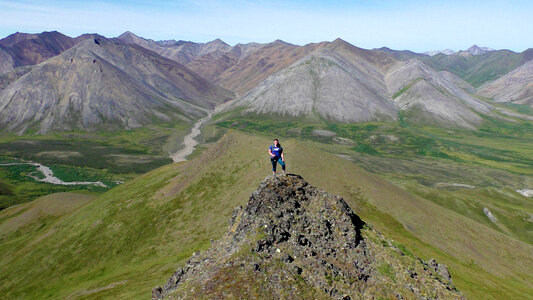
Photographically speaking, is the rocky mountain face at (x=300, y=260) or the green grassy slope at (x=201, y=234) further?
the green grassy slope at (x=201, y=234)

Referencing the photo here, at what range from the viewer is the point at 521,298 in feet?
159

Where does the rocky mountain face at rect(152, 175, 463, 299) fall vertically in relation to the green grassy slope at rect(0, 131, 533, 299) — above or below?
above

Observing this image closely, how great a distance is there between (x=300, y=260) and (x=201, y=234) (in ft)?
127

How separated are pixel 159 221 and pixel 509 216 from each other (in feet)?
373

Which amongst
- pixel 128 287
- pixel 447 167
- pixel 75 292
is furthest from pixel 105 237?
pixel 447 167

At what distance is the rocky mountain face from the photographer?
2661cm

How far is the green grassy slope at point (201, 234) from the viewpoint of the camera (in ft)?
182

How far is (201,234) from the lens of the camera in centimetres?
6309

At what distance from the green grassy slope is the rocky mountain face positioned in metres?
19.8

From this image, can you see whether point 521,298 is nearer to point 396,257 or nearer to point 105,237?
point 396,257

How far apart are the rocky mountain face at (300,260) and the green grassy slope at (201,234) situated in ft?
65.0

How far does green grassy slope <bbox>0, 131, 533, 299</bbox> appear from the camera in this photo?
55625mm

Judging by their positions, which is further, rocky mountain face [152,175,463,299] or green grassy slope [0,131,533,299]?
green grassy slope [0,131,533,299]

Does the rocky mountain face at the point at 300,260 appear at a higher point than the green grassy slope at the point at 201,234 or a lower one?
higher
